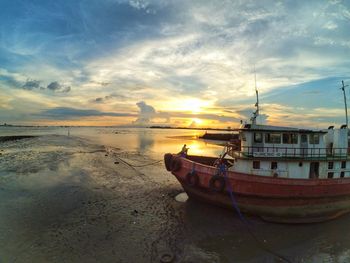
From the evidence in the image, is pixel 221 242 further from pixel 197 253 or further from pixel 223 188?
pixel 223 188

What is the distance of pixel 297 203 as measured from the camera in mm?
12180

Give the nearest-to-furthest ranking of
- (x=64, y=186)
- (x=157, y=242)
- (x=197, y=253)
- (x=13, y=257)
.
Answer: (x=13, y=257)
(x=197, y=253)
(x=157, y=242)
(x=64, y=186)

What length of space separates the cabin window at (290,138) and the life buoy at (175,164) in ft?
19.5

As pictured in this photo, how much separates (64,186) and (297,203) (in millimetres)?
14698

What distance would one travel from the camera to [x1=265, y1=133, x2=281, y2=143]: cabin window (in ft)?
43.1

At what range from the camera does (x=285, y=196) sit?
39.1 feet

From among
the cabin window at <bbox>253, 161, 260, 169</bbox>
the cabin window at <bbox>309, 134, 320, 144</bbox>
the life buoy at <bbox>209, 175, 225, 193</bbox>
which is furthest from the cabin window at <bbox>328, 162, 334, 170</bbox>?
the life buoy at <bbox>209, 175, 225, 193</bbox>

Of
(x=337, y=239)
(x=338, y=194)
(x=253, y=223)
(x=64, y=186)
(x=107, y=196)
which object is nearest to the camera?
(x=337, y=239)

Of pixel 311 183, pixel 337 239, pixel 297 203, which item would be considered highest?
A: pixel 311 183

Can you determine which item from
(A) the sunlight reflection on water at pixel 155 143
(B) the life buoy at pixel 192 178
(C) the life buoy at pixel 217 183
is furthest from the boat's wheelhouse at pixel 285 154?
(A) the sunlight reflection on water at pixel 155 143

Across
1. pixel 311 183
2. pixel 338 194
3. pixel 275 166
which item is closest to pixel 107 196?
pixel 275 166

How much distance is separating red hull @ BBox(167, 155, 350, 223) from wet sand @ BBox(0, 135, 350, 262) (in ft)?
1.86

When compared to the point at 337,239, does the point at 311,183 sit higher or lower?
higher

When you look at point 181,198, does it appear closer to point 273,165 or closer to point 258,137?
point 273,165
